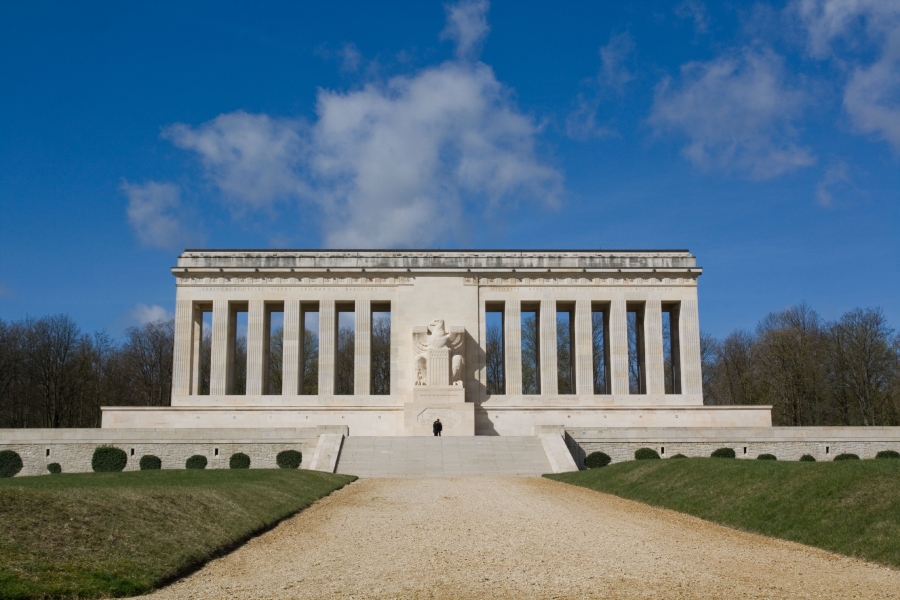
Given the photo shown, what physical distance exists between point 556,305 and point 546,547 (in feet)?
131

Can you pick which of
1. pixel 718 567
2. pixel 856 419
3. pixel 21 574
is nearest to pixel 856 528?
pixel 718 567

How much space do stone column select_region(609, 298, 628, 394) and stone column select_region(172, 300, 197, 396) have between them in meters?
25.9

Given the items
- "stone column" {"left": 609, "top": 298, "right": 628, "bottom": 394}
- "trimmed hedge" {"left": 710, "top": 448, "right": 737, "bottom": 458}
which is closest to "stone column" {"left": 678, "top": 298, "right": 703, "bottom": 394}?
"stone column" {"left": 609, "top": 298, "right": 628, "bottom": 394}

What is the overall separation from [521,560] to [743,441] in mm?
29436

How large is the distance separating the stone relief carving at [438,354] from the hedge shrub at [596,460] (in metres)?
11.0

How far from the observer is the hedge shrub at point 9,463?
3906cm

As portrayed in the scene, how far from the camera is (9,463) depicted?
39219 millimetres

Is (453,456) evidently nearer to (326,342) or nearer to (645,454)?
(645,454)

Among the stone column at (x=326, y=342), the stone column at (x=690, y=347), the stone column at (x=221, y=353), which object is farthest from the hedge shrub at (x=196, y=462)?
the stone column at (x=690, y=347)

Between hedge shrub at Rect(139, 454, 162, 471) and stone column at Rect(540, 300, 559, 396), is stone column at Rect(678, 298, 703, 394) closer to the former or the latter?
stone column at Rect(540, 300, 559, 396)

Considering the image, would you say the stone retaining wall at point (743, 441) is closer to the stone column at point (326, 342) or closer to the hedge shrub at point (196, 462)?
the hedge shrub at point (196, 462)

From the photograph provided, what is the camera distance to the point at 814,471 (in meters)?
19.2

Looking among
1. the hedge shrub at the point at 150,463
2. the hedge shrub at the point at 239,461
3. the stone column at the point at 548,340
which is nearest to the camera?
the hedge shrub at the point at 150,463

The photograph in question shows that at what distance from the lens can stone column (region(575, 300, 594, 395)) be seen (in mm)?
52250
